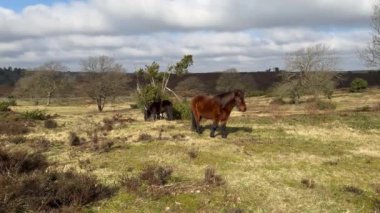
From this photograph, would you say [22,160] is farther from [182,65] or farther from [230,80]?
[230,80]

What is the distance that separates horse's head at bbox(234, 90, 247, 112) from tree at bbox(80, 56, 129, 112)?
171ft

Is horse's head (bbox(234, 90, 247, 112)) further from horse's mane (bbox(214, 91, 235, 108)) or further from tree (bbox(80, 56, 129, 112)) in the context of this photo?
tree (bbox(80, 56, 129, 112))

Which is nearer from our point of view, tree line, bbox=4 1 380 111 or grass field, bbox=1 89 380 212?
grass field, bbox=1 89 380 212

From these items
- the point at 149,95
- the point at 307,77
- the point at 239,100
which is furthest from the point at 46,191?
the point at 307,77

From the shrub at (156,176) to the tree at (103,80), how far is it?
5805 centimetres

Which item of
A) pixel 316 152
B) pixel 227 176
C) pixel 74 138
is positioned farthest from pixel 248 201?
pixel 74 138

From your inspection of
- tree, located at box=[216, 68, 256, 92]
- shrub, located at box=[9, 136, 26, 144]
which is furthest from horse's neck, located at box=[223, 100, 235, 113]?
tree, located at box=[216, 68, 256, 92]

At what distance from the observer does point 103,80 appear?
72.8 meters

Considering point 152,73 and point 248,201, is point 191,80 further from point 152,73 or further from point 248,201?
point 248,201

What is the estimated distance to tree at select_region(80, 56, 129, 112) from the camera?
71312 mm

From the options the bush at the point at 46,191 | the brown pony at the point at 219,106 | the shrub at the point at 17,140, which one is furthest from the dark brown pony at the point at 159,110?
the bush at the point at 46,191

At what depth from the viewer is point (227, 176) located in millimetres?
12344

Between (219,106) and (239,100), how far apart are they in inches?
41.4

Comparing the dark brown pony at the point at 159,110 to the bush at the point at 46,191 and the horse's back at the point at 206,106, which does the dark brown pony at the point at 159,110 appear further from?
the bush at the point at 46,191
